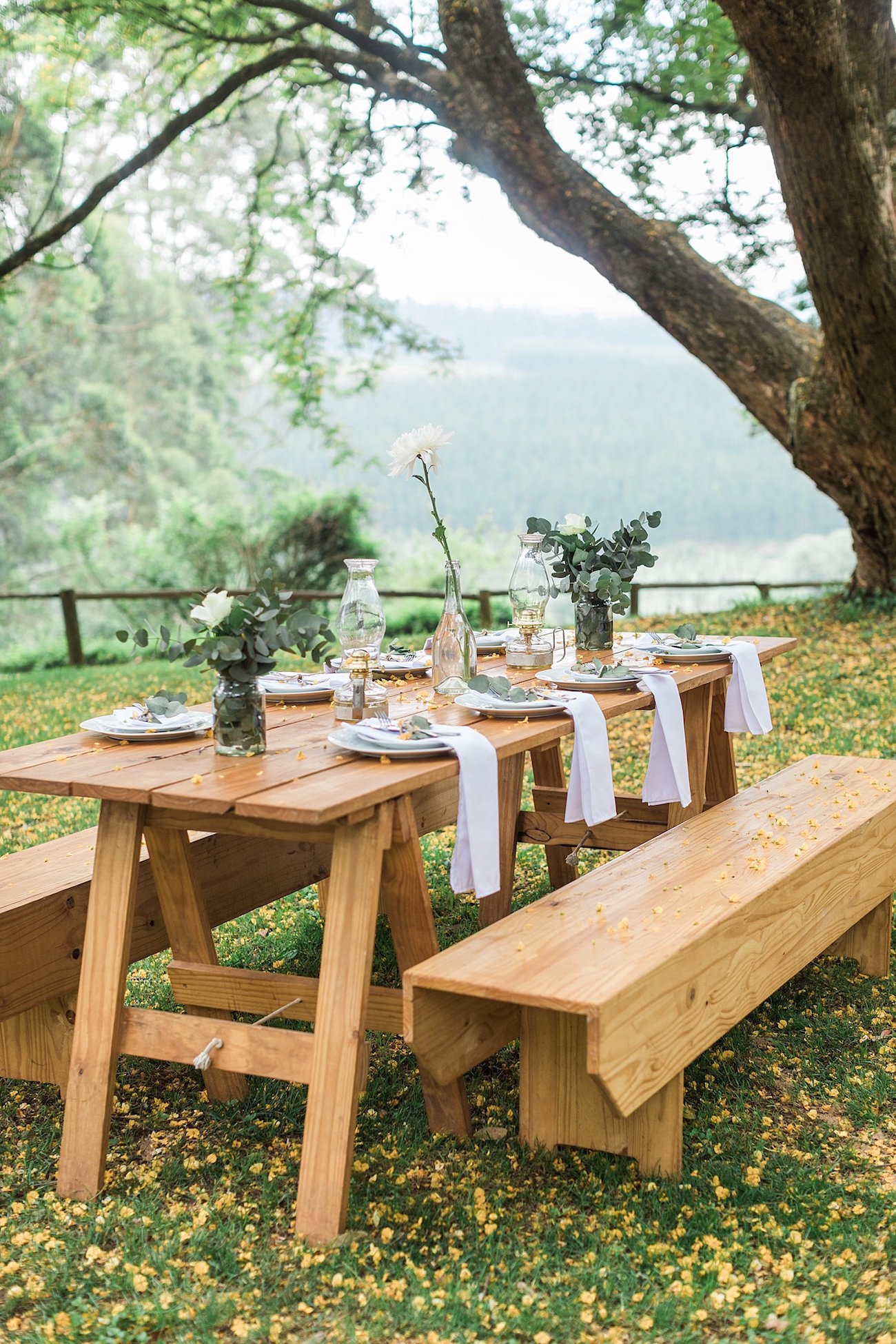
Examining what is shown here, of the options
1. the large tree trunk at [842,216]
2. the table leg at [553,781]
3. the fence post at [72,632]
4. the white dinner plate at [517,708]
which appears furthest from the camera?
the fence post at [72,632]

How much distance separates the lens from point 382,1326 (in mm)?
2043

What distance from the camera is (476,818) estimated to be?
2.52 meters

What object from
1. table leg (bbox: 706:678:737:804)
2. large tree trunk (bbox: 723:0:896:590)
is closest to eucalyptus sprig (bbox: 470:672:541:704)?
table leg (bbox: 706:678:737:804)

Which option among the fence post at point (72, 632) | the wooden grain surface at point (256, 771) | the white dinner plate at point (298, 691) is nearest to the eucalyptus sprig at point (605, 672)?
the wooden grain surface at point (256, 771)

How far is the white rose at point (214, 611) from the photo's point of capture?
2.47 m

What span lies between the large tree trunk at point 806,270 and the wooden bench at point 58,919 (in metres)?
4.88

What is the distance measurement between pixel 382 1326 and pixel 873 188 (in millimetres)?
6116

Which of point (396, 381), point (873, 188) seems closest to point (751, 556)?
point (396, 381)

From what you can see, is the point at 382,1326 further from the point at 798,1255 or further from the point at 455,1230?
the point at 798,1255

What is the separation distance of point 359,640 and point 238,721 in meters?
0.49

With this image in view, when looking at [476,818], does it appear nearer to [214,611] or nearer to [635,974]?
[635,974]

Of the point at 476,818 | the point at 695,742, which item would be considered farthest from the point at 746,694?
the point at 476,818

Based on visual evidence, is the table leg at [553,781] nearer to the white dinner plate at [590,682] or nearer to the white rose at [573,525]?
the white rose at [573,525]

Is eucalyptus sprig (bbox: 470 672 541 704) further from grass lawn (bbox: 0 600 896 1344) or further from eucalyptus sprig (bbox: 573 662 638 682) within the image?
grass lawn (bbox: 0 600 896 1344)
